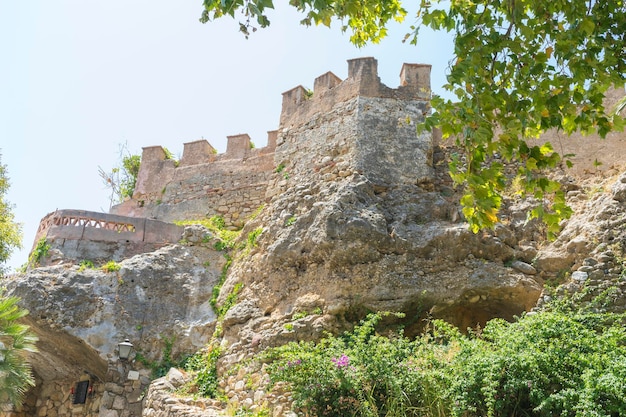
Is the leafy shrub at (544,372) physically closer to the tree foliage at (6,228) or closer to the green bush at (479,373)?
the green bush at (479,373)

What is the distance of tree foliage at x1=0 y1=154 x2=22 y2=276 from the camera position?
1764 cm

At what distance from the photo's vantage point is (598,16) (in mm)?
5980

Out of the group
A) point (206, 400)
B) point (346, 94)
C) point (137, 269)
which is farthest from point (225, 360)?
point (346, 94)

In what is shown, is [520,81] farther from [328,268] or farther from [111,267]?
[111,267]

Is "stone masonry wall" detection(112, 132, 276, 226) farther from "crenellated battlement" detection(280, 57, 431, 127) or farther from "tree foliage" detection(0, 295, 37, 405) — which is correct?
"tree foliage" detection(0, 295, 37, 405)

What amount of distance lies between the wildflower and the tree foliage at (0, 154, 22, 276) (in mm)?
13137

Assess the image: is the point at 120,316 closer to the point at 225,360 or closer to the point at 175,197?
the point at 225,360

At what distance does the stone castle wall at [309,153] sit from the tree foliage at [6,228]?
394 centimetres

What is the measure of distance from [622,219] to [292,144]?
676 centimetres

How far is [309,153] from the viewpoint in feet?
40.6

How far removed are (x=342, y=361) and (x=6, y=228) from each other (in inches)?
563

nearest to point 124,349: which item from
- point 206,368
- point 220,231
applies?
point 206,368

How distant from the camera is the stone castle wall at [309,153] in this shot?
1158cm

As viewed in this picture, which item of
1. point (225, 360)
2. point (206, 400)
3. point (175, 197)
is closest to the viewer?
point (206, 400)
